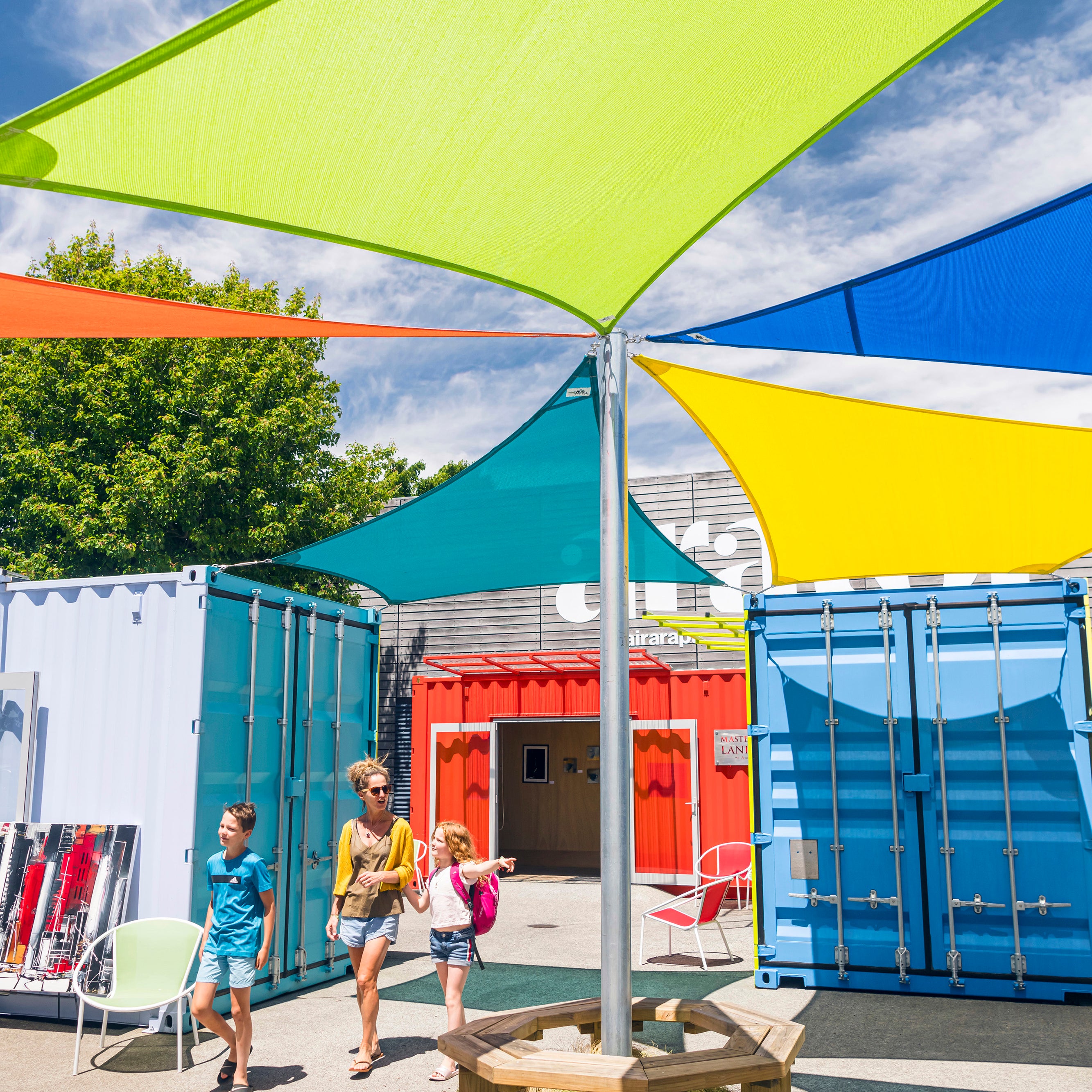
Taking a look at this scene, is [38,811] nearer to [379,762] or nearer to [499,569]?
[379,762]

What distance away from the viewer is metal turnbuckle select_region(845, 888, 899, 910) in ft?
22.4

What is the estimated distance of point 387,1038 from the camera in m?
5.95

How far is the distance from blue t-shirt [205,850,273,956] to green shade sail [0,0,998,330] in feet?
11.0

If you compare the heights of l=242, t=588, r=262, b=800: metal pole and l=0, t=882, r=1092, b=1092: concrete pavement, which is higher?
l=242, t=588, r=262, b=800: metal pole

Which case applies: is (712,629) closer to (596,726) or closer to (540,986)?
(596,726)

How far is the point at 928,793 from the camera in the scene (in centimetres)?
691

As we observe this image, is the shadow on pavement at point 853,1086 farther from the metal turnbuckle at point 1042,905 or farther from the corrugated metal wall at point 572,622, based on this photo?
the corrugated metal wall at point 572,622

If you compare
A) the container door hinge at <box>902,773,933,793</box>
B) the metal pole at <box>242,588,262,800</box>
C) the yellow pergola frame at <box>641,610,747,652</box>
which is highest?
the yellow pergola frame at <box>641,610,747,652</box>

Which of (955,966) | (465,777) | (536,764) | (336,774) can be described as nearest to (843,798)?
(955,966)

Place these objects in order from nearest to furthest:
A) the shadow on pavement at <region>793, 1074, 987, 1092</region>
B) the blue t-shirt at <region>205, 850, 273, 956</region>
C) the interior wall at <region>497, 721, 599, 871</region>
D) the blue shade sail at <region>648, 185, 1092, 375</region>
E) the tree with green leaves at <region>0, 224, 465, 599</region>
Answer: the blue shade sail at <region>648, 185, 1092, 375</region>
the shadow on pavement at <region>793, 1074, 987, 1092</region>
the blue t-shirt at <region>205, 850, 273, 956</region>
the tree with green leaves at <region>0, 224, 465, 599</region>
the interior wall at <region>497, 721, 599, 871</region>

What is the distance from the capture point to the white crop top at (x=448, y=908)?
5.35 m

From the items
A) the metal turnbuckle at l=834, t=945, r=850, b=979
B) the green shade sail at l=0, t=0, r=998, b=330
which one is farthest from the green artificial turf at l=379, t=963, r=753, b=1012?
the green shade sail at l=0, t=0, r=998, b=330

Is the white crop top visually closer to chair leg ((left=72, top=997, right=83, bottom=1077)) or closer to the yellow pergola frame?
chair leg ((left=72, top=997, right=83, bottom=1077))

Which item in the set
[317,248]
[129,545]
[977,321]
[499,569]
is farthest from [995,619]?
[129,545]
